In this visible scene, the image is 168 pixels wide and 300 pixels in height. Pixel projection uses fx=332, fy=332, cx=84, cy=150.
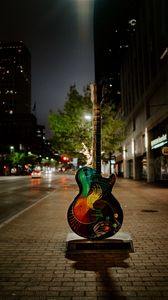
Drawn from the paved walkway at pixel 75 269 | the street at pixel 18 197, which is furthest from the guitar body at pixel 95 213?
the street at pixel 18 197

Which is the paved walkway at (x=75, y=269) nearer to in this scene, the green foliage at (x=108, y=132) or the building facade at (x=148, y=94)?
the building facade at (x=148, y=94)

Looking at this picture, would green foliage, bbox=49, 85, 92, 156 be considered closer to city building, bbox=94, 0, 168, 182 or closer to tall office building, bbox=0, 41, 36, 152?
city building, bbox=94, 0, 168, 182

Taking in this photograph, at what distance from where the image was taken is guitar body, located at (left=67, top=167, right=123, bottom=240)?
6230 millimetres

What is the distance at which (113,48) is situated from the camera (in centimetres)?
8938

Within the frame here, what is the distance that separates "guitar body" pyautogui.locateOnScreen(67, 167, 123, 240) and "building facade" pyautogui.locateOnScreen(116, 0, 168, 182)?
15519 millimetres

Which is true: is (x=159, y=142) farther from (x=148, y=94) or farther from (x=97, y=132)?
(x=97, y=132)

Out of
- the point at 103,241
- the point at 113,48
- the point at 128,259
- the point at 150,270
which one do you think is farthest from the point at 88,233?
the point at 113,48

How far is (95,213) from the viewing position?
6223mm

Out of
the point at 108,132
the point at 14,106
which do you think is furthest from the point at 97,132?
the point at 14,106

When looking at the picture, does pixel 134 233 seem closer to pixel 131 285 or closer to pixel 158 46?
pixel 131 285

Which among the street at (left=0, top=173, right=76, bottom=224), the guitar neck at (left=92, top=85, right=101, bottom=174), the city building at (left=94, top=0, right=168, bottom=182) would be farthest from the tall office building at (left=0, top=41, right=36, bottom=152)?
the guitar neck at (left=92, top=85, right=101, bottom=174)

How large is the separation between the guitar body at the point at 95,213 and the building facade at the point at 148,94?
Result: 611 inches

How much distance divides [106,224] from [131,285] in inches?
62.6

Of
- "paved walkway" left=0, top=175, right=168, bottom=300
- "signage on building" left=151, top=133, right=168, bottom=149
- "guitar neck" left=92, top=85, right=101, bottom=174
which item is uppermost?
"signage on building" left=151, top=133, right=168, bottom=149
